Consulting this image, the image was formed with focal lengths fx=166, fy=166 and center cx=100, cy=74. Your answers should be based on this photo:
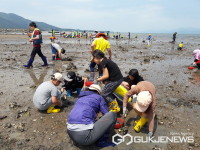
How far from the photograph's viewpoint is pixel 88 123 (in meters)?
2.91

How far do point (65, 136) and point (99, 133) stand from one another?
3.08ft

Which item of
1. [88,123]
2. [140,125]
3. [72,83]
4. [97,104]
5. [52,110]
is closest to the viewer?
[88,123]

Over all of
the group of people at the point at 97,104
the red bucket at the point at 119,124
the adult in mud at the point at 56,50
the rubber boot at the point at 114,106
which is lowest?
the red bucket at the point at 119,124

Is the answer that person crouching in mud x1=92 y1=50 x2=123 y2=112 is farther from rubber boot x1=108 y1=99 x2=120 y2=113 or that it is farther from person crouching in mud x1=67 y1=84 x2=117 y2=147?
person crouching in mud x1=67 y1=84 x2=117 y2=147

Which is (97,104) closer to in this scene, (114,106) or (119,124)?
(119,124)

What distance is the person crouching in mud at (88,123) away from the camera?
2.89 meters

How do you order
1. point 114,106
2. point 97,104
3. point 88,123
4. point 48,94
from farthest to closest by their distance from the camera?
point 114,106 < point 48,94 < point 97,104 < point 88,123

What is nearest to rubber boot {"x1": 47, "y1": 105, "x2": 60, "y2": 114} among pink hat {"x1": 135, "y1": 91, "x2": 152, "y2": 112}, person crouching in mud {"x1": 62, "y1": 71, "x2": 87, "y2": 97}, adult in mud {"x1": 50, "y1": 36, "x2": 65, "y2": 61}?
person crouching in mud {"x1": 62, "y1": 71, "x2": 87, "y2": 97}

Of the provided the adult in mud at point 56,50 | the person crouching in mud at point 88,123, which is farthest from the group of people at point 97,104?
the adult in mud at point 56,50

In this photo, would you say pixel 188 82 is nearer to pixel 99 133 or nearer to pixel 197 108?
pixel 197 108

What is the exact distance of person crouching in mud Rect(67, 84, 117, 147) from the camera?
289 centimetres

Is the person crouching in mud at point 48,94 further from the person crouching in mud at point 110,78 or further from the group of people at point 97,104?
the person crouching in mud at point 110,78

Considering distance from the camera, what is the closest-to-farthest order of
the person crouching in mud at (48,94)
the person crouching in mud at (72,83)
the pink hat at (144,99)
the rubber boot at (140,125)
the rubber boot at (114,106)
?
the pink hat at (144,99), the rubber boot at (140,125), the person crouching in mud at (48,94), the rubber boot at (114,106), the person crouching in mud at (72,83)

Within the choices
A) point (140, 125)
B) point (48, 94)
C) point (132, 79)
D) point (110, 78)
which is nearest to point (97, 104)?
point (140, 125)
